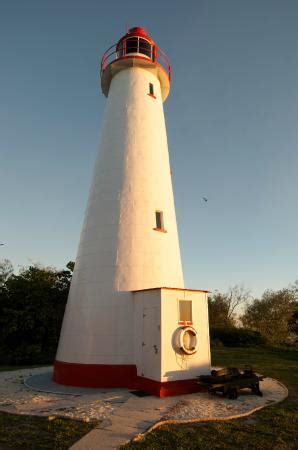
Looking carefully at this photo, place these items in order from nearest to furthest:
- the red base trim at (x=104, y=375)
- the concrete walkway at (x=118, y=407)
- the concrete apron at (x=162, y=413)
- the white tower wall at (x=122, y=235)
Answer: the concrete apron at (x=162, y=413) < the concrete walkway at (x=118, y=407) < the red base trim at (x=104, y=375) < the white tower wall at (x=122, y=235)

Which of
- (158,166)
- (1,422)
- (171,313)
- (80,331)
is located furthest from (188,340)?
(158,166)

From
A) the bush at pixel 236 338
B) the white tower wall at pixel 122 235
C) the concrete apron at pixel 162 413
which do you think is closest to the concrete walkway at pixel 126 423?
the concrete apron at pixel 162 413

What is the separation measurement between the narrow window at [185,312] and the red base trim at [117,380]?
70.6 inches

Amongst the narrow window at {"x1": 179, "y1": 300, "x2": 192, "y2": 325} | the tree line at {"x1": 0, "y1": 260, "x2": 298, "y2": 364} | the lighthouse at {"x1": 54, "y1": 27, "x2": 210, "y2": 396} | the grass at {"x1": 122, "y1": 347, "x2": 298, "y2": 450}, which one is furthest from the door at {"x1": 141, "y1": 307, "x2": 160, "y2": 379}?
the tree line at {"x1": 0, "y1": 260, "x2": 298, "y2": 364}

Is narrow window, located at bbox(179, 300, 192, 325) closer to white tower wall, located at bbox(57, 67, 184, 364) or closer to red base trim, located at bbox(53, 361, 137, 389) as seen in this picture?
white tower wall, located at bbox(57, 67, 184, 364)

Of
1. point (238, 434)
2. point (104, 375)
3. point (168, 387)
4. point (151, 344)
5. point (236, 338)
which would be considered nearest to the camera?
point (238, 434)

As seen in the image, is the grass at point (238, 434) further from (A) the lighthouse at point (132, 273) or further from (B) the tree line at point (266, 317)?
(B) the tree line at point (266, 317)

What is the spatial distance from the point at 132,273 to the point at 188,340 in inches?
120

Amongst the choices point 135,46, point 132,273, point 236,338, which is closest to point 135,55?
point 135,46

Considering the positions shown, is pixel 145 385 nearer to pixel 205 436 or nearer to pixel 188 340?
pixel 188 340

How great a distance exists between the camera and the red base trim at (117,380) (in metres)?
10.0

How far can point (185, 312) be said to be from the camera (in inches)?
437

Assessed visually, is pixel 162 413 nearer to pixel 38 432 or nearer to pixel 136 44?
pixel 38 432

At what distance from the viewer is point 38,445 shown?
20.2 feet
